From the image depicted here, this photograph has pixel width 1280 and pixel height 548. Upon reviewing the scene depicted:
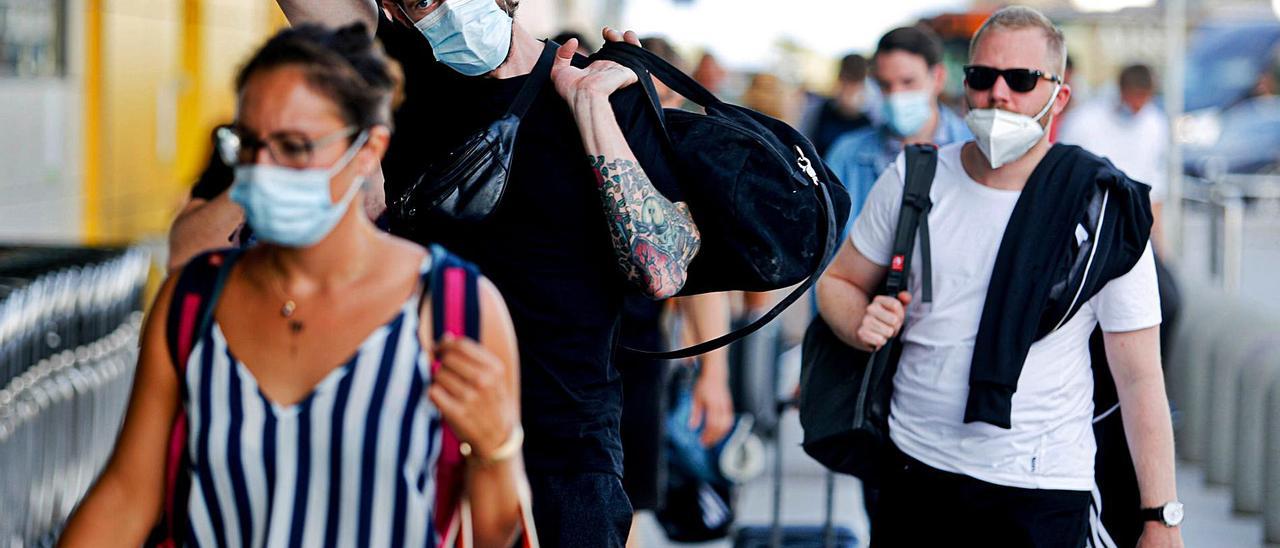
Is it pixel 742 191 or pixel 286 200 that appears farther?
pixel 742 191

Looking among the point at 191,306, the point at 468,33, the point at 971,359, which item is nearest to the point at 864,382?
the point at 971,359

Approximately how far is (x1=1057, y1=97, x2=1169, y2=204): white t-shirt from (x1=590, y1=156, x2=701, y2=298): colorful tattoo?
9.52 meters

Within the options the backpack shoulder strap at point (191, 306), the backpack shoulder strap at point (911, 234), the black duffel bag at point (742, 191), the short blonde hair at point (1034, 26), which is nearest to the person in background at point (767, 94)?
the short blonde hair at point (1034, 26)

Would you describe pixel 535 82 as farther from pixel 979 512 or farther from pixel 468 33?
pixel 979 512

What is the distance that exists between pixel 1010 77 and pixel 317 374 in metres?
2.31

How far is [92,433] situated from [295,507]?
4.04 metres

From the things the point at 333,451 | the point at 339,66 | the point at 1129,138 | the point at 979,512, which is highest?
the point at 1129,138

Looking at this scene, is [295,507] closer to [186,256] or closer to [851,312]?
[186,256]

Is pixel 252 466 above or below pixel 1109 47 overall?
below

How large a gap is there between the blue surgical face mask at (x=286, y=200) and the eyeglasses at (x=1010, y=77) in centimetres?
227

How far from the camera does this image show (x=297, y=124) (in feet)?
6.97

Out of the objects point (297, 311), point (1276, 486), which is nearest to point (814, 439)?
point (297, 311)

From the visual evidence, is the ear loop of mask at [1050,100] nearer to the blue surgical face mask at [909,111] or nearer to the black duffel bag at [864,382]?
the black duffel bag at [864,382]

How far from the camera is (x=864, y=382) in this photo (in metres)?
4.10
